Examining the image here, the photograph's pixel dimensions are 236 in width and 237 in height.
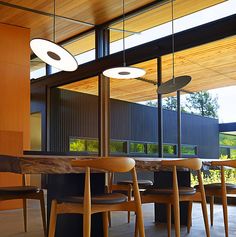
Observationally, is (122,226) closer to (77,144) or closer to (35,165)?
(35,165)

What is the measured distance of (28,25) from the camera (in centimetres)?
653

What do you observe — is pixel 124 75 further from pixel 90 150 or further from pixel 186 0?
pixel 90 150

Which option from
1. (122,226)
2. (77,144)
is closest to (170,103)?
(122,226)

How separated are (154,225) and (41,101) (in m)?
4.81

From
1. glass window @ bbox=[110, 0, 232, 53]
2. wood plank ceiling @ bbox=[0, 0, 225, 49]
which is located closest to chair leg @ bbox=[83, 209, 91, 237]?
glass window @ bbox=[110, 0, 232, 53]

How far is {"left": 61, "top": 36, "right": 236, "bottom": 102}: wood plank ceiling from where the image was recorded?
5246 millimetres

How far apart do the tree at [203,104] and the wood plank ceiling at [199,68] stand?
106mm

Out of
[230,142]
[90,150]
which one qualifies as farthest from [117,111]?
[230,142]

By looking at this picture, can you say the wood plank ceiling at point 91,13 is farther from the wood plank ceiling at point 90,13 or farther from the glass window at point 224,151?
the glass window at point 224,151

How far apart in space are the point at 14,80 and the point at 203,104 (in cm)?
323

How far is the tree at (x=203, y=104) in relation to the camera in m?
5.42

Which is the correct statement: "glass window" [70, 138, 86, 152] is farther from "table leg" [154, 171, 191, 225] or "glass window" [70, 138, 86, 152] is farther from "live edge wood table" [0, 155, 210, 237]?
"live edge wood table" [0, 155, 210, 237]

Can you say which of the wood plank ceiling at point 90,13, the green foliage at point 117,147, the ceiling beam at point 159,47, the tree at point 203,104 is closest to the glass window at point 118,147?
the green foliage at point 117,147

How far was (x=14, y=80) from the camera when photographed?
627 cm
